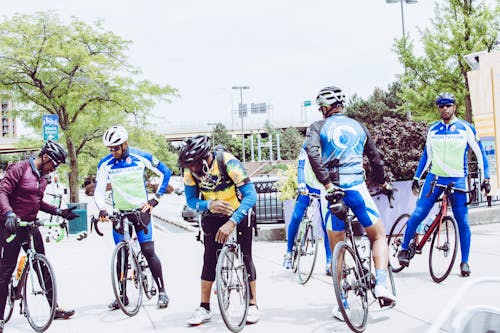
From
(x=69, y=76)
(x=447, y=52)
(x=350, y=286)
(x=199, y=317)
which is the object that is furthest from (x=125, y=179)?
(x=447, y=52)

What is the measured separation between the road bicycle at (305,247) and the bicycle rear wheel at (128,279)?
74.7 inches

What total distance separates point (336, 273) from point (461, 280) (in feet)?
8.74

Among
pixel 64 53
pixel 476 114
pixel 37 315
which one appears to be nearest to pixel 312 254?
pixel 37 315

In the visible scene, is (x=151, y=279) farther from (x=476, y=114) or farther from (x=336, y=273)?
(x=476, y=114)

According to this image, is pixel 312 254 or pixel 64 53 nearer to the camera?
pixel 312 254

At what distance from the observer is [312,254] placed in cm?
692

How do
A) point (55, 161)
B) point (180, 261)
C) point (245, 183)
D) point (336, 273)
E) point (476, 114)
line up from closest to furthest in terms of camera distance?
1. point (336, 273)
2. point (245, 183)
3. point (55, 161)
4. point (180, 261)
5. point (476, 114)

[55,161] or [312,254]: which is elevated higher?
[55,161]

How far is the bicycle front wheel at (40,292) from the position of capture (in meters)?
5.34

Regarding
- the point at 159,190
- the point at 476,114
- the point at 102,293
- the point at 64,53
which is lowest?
the point at 102,293

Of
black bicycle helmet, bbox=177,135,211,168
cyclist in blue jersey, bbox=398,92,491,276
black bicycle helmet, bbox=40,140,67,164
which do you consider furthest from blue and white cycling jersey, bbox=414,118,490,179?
black bicycle helmet, bbox=40,140,67,164

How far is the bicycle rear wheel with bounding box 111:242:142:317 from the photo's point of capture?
19.0ft

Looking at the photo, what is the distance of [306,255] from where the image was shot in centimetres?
690

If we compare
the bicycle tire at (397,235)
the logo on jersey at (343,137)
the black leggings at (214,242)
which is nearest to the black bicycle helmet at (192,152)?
the black leggings at (214,242)
